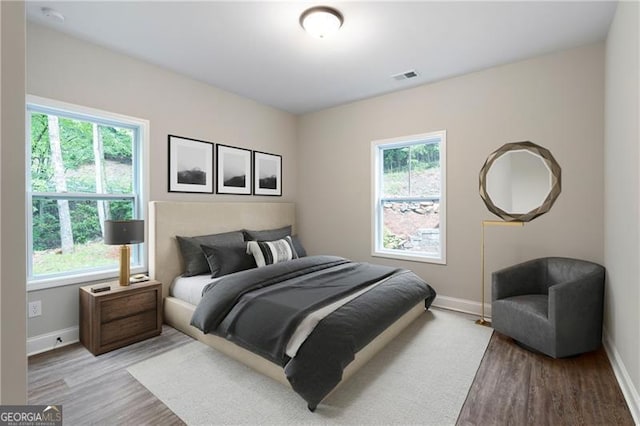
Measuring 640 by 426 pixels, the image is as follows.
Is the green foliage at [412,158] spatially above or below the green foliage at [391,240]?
above

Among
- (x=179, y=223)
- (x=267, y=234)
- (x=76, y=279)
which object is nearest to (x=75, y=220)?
(x=76, y=279)

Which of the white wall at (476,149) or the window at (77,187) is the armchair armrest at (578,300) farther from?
the window at (77,187)

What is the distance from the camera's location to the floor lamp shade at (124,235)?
2689mm

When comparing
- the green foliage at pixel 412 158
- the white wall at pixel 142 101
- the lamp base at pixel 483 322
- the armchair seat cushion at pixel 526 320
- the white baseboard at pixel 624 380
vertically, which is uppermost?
the white wall at pixel 142 101

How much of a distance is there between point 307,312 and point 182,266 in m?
1.99

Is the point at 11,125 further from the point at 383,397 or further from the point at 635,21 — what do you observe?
the point at 635,21

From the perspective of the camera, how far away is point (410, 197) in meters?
4.11

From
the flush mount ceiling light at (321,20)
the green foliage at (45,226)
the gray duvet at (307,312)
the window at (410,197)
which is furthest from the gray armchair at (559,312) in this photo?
the green foliage at (45,226)

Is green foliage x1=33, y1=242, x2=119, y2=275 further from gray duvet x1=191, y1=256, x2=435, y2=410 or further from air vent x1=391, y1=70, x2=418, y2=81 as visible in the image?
air vent x1=391, y1=70, x2=418, y2=81

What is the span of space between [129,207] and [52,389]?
175 centimetres

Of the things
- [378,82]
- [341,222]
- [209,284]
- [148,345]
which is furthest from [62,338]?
[378,82]

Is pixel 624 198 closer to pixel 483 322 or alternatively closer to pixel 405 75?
pixel 483 322

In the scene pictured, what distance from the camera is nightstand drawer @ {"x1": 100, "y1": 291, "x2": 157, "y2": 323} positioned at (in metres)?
2.64

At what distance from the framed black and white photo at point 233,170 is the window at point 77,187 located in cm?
97
